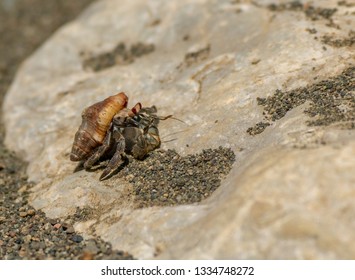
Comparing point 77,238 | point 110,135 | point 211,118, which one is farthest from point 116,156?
point 211,118

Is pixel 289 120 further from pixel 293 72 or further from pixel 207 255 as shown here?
pixel 207 255

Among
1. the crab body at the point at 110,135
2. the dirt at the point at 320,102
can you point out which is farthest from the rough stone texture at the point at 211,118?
the crab body at the point at 110,135

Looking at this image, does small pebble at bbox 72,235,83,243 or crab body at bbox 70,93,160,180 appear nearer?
small pebble at bbox 72,235,83,243

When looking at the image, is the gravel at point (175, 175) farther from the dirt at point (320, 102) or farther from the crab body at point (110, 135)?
the dirt at point (320, 102)

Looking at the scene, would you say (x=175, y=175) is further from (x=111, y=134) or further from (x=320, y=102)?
(x=320, y=102)

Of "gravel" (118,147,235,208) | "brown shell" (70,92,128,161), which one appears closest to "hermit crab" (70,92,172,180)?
"brown shell" (70,92,128,161)

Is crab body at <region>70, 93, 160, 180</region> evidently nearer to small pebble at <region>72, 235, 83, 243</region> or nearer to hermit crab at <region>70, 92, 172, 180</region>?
hermit crab at <region>70, 92, 172, 180</region>
